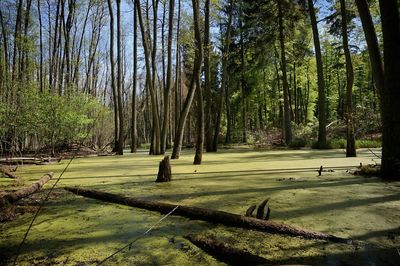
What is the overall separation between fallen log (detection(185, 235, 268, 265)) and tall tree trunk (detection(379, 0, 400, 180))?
4.40m

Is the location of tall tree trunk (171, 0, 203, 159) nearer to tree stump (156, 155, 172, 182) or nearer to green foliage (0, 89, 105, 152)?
tree stump (156, 155, 172, 182)

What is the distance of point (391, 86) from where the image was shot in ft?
19.3

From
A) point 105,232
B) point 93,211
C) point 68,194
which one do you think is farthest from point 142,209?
point 68,194

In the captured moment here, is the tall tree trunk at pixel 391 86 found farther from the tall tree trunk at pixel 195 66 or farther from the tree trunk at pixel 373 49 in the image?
the tall tree trunk at pixel 195 66

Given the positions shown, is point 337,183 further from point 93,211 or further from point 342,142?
point 342,142

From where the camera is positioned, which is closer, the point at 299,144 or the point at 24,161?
Answer: the point at 24,161

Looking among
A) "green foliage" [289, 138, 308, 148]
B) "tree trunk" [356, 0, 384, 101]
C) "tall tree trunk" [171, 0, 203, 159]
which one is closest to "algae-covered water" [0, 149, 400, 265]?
"tree trunk" [356, 0, 384, 101]

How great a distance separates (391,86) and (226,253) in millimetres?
4761

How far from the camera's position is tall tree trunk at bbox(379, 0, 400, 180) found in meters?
5.77

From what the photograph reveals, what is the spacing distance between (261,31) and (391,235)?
2182 cm

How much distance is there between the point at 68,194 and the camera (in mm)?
5598

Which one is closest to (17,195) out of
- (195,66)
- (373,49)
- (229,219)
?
(229,219)

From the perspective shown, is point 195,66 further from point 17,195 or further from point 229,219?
point 229,219

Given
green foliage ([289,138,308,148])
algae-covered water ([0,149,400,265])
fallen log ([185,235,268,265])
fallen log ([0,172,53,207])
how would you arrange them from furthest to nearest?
green foliage ([289,138,308,148]) < fallen log ([0,172,53,207]) < algae-covered water ([0,149,400,265]) < fallen log ([185,235,268,265])
